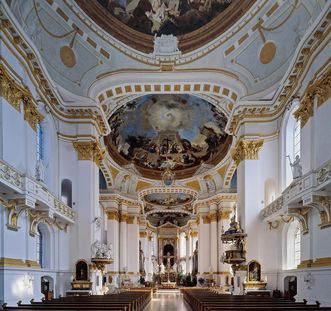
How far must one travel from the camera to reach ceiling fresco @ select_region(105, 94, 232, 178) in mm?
29719

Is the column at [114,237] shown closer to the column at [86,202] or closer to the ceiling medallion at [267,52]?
the column at [86,202]

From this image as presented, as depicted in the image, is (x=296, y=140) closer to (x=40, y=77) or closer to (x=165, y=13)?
(x=165, y=13)

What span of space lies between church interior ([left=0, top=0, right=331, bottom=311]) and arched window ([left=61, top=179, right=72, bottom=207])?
0.22 feet

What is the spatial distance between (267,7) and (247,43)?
233 cm

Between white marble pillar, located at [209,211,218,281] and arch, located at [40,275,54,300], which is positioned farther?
white marble pillar, located at [209,211,218,281]

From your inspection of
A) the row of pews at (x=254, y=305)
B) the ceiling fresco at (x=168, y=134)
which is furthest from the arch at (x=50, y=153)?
the row of pews at (x=254, y=305)

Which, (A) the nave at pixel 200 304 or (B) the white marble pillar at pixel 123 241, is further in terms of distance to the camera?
(B) the white marble pillar at pixel 123 241

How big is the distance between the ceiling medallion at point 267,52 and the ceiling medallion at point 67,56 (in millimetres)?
8710

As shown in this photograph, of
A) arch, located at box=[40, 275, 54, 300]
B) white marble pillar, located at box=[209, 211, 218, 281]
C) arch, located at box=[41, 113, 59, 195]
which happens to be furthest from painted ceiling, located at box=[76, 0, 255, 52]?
white marble pillar, located at box=[209, 211, 218, 281]

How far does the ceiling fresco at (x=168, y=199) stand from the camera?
4356cm

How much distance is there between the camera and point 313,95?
14.8 m

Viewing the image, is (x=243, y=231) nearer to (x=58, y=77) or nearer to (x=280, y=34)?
(x=280, y=34)

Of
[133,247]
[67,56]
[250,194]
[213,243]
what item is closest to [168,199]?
[133,247]

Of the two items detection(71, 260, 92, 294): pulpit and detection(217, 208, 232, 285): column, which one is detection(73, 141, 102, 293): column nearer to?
detection(71, 260, 92, 294): pulpit
